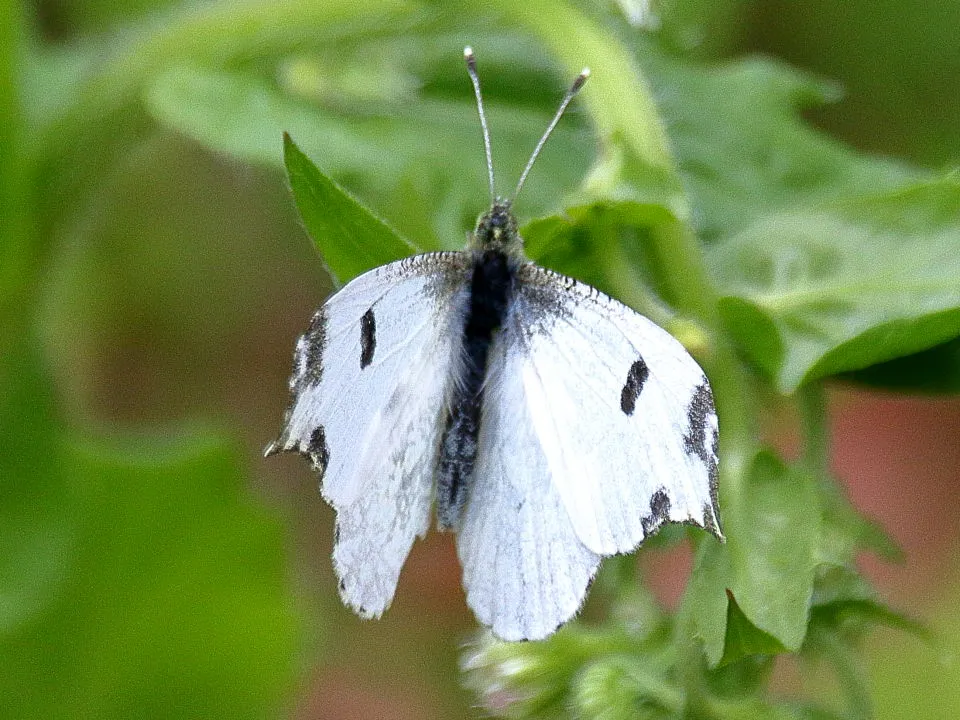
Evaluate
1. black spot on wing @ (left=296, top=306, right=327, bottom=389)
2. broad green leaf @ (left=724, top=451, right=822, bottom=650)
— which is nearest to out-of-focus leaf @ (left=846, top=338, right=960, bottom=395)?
broad green leaf @ (left=724, top=451, right=822, bottom=650)

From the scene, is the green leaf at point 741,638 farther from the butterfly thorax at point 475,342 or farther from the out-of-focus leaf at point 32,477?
the out-of-focus leaf at point 32,477

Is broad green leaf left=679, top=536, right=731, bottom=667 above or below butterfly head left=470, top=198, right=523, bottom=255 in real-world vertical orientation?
below

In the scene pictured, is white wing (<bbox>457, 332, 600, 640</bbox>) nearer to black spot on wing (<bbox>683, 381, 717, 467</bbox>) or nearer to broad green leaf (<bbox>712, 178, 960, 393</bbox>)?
black spot on wing (<bbox>683, 381, 717, 467</bbox>)

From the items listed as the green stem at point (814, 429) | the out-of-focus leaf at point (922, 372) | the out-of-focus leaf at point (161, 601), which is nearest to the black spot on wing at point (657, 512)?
the green stem at point (814, 429)

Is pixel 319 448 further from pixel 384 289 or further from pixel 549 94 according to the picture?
pixel 549 94

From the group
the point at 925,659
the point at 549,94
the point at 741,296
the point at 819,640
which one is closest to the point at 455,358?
the point at 741,296

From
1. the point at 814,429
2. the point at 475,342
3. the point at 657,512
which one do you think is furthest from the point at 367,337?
the point at 814,429
